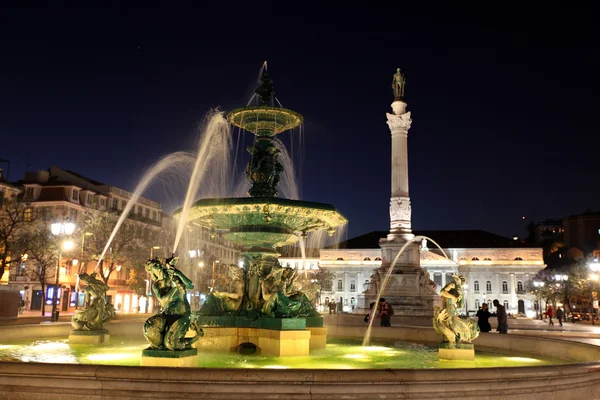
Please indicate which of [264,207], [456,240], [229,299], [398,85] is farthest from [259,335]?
[456,240]

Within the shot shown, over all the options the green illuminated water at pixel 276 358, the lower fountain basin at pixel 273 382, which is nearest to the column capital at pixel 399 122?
the green illuminated water at pixel 276 358

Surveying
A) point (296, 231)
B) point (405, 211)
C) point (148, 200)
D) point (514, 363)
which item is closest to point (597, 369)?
point (514, 363)

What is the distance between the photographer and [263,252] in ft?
41.4

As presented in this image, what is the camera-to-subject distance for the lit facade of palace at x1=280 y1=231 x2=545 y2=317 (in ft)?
350

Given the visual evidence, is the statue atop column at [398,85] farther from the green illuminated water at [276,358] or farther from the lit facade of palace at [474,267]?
the lit facade of palace at [474,267]

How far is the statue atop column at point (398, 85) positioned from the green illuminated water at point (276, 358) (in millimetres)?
49414

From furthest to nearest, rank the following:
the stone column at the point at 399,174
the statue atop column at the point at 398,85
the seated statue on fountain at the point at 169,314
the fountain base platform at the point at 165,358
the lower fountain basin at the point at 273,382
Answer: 1. the statue atop column at the point at 398,85
2. the stone column at the point at 399,174
3. the seated statue on fountain at the point at 169,314
4. the fountain base platform at the point at 165,358
5. the lower fountain basin at the point at 273,382

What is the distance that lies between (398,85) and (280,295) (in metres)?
51.2

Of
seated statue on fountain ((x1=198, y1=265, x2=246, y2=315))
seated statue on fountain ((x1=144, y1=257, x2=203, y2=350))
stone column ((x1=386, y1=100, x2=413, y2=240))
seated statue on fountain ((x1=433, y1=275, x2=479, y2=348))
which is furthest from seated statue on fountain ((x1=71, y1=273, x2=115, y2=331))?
stone column ((x1=386, y1=100, x2=413, y2=240))

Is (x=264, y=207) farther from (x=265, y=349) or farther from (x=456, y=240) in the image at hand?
(x=456, y=240)

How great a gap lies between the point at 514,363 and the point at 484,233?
4436 inches

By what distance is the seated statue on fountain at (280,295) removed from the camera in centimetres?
1102

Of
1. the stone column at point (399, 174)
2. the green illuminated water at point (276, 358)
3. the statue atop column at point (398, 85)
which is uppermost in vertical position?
the statue atop column at point (398, 85)

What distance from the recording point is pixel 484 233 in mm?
117000
